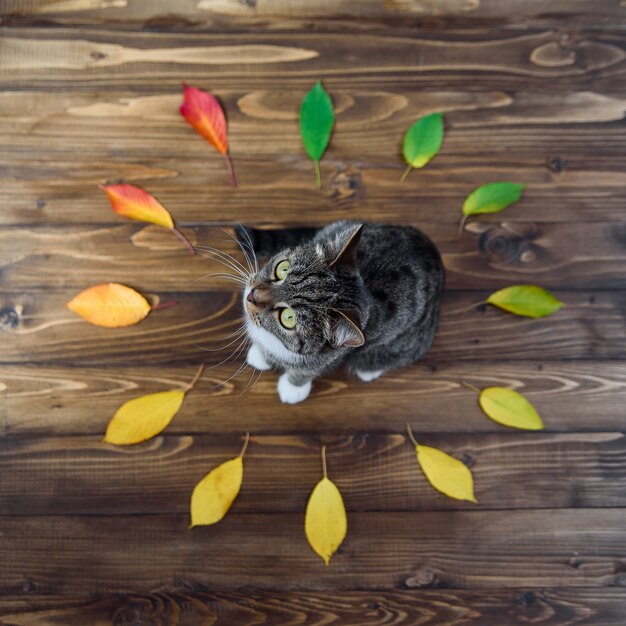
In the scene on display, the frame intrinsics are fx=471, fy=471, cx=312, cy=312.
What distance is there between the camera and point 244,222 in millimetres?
1323

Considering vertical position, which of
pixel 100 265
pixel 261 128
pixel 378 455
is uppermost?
pixel 261 128

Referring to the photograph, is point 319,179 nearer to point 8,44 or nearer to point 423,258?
point 423,258

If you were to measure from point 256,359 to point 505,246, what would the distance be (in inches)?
30.5

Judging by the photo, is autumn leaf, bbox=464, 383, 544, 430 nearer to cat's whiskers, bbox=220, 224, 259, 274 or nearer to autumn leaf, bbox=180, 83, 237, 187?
cat's whiskers, bbox=220, 224, 259, 274

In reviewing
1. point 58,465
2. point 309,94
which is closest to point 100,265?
point 58,465

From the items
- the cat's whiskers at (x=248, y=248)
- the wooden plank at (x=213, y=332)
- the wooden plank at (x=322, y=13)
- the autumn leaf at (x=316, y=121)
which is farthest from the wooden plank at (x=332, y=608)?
the wooden plank at (x=322, y=13)

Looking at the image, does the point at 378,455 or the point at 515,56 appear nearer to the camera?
the point at 378,455

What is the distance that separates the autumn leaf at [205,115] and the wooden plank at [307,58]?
74 millimetres

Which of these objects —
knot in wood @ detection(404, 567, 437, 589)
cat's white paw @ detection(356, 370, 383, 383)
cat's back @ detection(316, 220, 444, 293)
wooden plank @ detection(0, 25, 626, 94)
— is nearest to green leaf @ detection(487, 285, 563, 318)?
cat's back @ detection(316, 220, 444, 293)

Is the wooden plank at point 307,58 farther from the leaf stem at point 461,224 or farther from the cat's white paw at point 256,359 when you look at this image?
the cat's white paw at point 256,359

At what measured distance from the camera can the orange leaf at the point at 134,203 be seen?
4.19ft

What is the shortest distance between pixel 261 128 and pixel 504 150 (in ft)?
2.34

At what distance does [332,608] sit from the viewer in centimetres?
122

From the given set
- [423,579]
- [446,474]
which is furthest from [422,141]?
[423,579]
